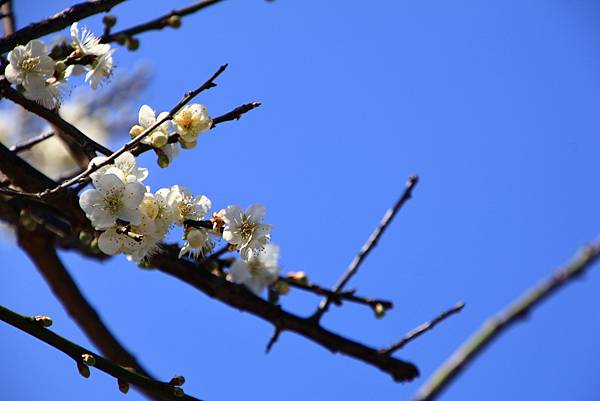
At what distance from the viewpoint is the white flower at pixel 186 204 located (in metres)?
1.53

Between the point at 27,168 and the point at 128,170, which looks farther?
the point at 27,168

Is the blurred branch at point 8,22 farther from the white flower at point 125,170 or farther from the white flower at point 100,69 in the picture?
the white flower at point 125,170

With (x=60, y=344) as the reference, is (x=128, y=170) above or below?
above

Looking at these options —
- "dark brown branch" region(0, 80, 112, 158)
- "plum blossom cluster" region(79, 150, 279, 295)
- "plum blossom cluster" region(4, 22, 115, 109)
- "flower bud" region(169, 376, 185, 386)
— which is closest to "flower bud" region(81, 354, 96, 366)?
"flower bud" region(169, 376, 185, 386)

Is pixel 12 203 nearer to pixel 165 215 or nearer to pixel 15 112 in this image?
pixel 165 215

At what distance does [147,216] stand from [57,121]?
0.86 ft

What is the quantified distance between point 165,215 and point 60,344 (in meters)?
0.35

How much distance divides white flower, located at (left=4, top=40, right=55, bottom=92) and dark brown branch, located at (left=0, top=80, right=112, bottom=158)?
0.03 metres

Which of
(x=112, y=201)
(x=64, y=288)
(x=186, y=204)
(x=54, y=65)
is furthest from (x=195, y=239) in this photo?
(x=64, y=288)

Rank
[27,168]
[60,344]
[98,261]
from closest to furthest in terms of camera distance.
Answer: [60,344], [27,168], [98,261]

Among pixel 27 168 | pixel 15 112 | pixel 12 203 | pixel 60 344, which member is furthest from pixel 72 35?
pixel 15 112

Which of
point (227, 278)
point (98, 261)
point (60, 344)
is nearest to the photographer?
point (60, 344)

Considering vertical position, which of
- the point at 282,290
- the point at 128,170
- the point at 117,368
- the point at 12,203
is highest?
the point at 12,203

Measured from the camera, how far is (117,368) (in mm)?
1292
